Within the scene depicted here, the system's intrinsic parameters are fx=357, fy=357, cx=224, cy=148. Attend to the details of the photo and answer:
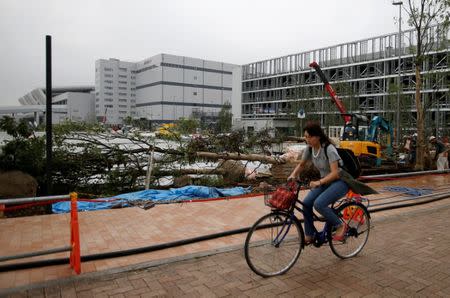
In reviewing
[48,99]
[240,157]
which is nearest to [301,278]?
[48,99]

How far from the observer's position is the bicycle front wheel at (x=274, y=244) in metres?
4.17

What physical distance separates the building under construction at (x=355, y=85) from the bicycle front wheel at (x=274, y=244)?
12.8m

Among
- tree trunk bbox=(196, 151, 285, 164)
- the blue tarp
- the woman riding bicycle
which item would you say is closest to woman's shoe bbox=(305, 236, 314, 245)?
the woman riding bicycle

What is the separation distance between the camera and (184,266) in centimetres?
464

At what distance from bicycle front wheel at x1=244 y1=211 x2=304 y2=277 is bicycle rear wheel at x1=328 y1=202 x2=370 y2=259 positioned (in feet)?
2.14

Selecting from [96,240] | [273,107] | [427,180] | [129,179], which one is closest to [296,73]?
[273,107]

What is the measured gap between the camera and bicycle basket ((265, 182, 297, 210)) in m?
4.32

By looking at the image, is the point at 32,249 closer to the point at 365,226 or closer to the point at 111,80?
the point at 365,226

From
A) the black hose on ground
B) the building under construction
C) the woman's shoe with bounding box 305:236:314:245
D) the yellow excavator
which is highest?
the building under construction

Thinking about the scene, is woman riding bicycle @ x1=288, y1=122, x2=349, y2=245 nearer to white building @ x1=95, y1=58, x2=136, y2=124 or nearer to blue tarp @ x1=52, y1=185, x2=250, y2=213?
blue tarp @ x1=52, y1=185, x2=250, y2=213

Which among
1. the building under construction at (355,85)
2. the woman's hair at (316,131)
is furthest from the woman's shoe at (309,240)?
the building under construction at (355,85)

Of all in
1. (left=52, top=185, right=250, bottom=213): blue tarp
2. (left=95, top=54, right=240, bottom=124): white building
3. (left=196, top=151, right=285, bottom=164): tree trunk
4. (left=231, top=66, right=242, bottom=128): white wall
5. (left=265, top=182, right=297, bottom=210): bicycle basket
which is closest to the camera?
(left=265, top=182, right=297, bottom=210): bicycle basket

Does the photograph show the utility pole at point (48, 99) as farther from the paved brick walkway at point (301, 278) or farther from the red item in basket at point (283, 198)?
the red item in basket at point (283, 198)

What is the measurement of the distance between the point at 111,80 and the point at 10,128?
108208 millimetres
